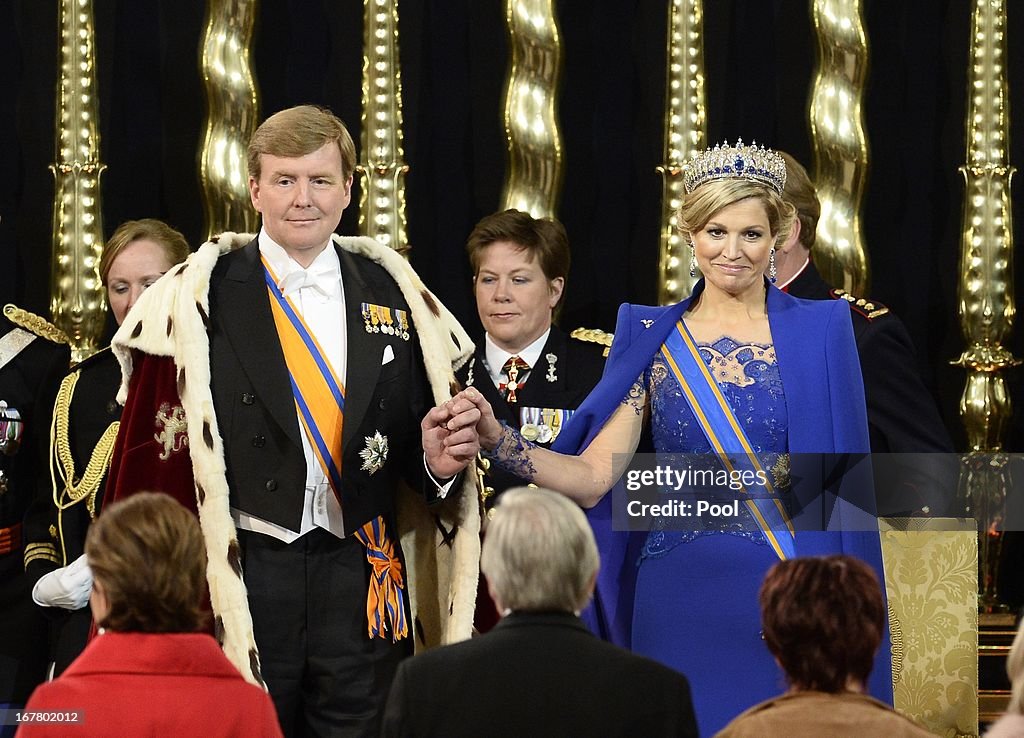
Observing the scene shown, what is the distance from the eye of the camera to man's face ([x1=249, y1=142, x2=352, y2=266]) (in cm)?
315

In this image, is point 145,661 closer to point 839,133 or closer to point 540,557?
point 540,557

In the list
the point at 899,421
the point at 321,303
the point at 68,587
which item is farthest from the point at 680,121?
the point at 68,587

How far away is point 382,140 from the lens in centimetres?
507

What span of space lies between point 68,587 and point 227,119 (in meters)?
2.05

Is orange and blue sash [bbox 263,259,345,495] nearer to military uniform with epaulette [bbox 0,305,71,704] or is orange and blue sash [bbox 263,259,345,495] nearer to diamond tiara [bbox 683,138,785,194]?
diamond tiara [bbox 683,138,785,194]

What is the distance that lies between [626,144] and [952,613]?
6.46 ft

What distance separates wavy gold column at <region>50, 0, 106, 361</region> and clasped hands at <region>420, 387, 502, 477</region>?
228 cm

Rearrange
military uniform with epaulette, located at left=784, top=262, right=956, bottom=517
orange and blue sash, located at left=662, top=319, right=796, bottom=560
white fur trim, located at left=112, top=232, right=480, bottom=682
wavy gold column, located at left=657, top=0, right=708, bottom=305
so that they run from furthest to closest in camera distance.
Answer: wavy gold column, located at left=657, top=0, right=708, bottom=305 → military uniform with epaulette, located at left=784, top=262, right=956, bottom=517 → orange and blue sash, located at left=662, top=319, right=796, bottom=560 → white fur trim, located at left=112, top=232, right=480, bottom=682

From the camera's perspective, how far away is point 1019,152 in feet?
17.3

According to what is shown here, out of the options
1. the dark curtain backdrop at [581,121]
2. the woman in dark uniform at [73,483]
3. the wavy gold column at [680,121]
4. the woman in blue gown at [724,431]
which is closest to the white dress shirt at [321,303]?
the woman in blue gown at [724,431]

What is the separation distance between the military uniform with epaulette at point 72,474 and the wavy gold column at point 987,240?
243 cm

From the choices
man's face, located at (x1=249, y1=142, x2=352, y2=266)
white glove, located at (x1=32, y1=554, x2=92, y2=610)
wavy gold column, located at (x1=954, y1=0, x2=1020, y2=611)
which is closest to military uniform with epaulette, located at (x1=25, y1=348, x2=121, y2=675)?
white glove, located at (x1=32, y1=554, x2=92, y2=610)

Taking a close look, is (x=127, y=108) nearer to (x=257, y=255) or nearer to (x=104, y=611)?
(x=257, y=255)

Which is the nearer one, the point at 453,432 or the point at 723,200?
the point at 453,432
